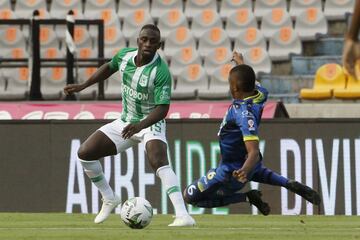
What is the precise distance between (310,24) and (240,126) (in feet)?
32.0

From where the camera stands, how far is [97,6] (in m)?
21.4

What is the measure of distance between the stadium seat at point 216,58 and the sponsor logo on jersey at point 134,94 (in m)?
8.37

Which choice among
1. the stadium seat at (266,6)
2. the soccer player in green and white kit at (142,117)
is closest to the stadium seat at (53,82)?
the stadium seat at (266,6)

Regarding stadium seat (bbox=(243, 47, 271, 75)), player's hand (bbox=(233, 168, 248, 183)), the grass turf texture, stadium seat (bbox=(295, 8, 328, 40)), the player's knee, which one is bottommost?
the grass turf texture

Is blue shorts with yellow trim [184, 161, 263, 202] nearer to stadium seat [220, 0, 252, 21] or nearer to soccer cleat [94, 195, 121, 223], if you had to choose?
soccer cleat [94, 195, 121, 223]

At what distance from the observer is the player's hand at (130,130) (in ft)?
35.4

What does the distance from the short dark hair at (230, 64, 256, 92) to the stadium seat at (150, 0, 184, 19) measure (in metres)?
10.3

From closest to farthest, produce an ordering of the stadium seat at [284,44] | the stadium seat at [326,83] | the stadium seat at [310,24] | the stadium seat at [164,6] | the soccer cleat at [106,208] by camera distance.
→ the soccer cleat at [106,208]
the stadium seat at [326,83]
the stadium seat at [284,44]
the stadium seat at [310,24]
the stadium seat at [164,6]

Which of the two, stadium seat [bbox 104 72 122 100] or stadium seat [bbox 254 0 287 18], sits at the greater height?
stadium seat [bbox 254 0 287 18]

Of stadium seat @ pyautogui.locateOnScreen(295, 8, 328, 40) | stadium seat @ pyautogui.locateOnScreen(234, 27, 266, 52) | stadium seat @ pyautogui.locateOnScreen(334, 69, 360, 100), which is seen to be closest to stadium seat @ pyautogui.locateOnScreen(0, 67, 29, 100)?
stadium seat @ pyautogui.locateOnScreen(234, 27, 266, 52)

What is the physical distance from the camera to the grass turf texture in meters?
9.88

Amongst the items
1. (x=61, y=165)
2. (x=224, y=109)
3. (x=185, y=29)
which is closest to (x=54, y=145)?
(x=61, y=165)

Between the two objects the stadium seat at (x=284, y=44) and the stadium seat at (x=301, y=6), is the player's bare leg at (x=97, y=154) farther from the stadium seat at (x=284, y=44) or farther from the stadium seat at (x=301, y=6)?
the stadium seat at (x=301, y=6)

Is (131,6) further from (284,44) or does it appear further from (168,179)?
(168,179)
